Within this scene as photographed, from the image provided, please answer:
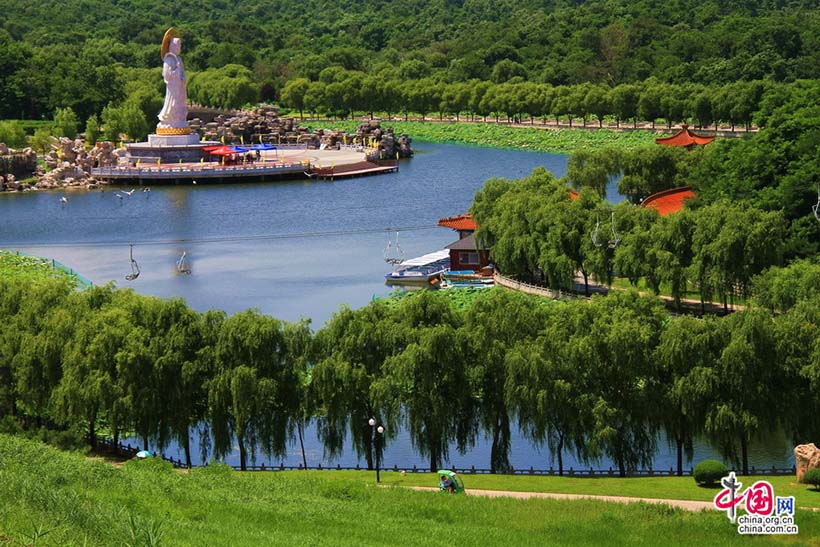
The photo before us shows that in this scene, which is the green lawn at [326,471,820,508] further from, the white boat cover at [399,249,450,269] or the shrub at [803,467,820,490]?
the white boat cover at [399,249,450,269]

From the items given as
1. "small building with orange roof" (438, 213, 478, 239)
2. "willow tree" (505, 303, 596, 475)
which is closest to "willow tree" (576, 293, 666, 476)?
"willow tree" (505, 303, 596, 475)

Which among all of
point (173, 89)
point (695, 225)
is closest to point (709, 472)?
point (695, 225)

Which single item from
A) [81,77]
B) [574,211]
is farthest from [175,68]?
[574,211]

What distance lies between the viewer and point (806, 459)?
1329 inches

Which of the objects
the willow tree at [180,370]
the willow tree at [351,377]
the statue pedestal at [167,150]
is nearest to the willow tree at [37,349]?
the willow tree at [180,370]

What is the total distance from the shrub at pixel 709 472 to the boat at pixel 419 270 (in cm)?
2748

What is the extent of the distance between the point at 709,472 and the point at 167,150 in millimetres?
69810

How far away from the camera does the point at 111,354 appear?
129 ft

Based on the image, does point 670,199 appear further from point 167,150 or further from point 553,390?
point 167,150

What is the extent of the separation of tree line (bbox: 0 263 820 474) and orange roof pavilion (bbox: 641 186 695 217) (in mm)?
26087

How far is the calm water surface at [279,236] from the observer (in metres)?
55.8

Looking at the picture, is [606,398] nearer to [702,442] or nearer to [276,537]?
[702,442]

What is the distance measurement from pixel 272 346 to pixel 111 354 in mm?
3908

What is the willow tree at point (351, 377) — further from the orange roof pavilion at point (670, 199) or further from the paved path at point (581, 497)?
the orange roof pavilion at point (670, 199)
